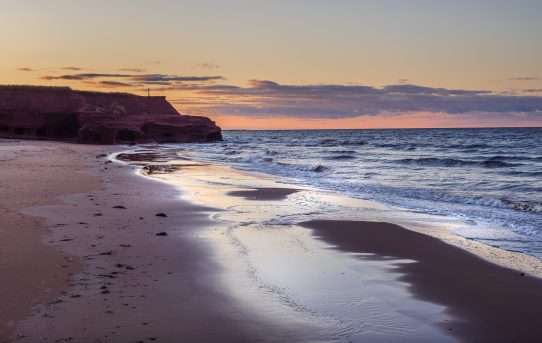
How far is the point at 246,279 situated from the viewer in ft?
21.4

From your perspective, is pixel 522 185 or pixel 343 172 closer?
pixel 522 185

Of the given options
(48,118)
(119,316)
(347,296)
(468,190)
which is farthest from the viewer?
(48,118)

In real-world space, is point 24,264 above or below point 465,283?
above

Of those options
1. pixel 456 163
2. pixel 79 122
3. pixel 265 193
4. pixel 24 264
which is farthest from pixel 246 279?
pixel 79 122

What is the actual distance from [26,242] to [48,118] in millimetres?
61499

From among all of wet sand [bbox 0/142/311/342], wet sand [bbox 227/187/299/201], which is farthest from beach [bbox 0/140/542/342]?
wet sand [bbox 227/187/299/201]

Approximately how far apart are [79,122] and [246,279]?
6207cm

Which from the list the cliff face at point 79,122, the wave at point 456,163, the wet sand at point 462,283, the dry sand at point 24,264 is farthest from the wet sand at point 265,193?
the cliff face at point 79,122

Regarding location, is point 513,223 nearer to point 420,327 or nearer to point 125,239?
point 420,327

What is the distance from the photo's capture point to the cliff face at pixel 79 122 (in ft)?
198

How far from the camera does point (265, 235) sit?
9.53m

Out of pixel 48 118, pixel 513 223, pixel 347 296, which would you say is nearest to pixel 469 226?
pixel 513 223

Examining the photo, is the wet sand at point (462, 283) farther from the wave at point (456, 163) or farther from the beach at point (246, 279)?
the wave at point (456, 163)

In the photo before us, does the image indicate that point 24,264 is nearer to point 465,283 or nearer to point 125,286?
point 125,286
